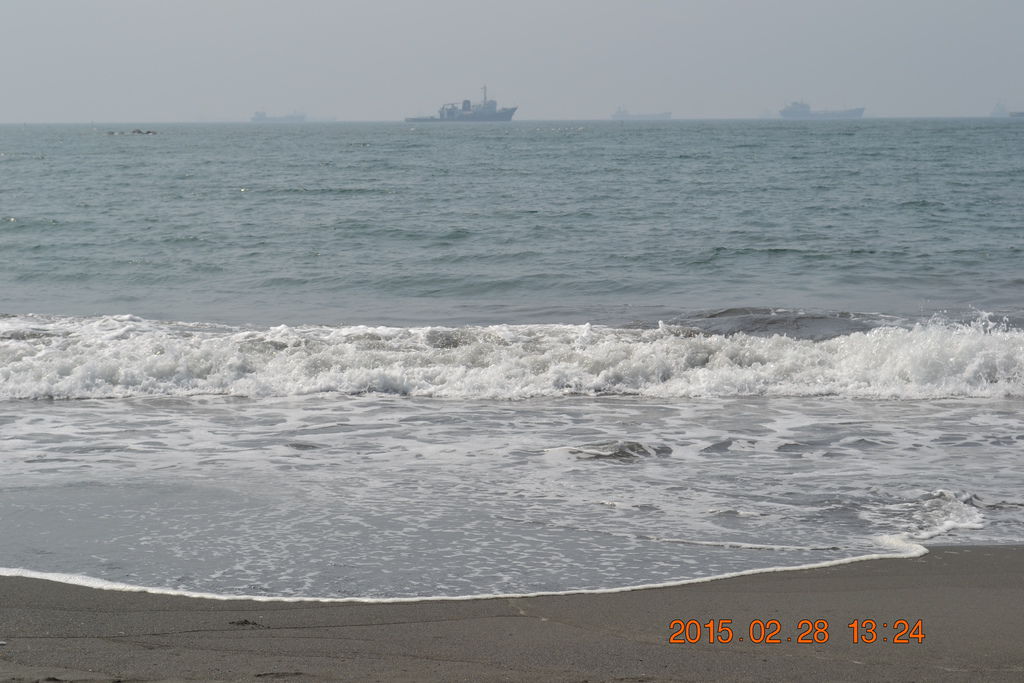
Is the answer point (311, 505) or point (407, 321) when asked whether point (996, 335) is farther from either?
point (311, 505)

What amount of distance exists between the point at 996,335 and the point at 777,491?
6312mm

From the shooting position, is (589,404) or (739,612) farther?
(589,404)

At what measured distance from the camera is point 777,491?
6.91 m

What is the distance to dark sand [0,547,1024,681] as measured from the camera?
4.11 meters

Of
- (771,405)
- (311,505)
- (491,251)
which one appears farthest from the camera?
(491,251)

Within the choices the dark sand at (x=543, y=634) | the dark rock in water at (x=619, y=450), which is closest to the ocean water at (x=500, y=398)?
the dark rock in water at (x=619, y=450)

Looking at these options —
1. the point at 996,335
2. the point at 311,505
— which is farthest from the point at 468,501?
the point at 996,335

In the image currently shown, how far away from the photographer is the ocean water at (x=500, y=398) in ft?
19.0
